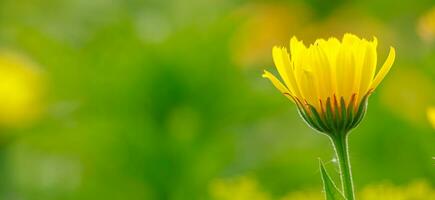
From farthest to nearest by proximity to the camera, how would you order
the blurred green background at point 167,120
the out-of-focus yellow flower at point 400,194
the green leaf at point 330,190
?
the blurred green background at point 167,120 → the out-of-focus yellow flower at point 400,194 → the green leaf at point 330,190

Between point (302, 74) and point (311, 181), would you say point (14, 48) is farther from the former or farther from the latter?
point (302, 74)

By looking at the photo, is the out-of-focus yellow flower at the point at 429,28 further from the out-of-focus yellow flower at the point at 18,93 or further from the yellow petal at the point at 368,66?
the out-of-focus yellow flower at the point at 18,93

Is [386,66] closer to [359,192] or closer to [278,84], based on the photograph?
[278,84]

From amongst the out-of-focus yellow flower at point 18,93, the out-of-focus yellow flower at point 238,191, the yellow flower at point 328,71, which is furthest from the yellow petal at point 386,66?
the out-of-focus yellow flower at point 18,93

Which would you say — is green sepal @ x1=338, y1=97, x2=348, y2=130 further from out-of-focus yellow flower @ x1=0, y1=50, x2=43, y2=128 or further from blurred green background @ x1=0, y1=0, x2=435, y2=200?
out-of-focus yellow flower @ x1=0, y1=50, x2=43, y2=128

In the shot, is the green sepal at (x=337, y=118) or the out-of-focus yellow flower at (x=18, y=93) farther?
the out-of-focus yellow flower at (x=18, y=93)

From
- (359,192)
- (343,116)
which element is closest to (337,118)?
(343,116)

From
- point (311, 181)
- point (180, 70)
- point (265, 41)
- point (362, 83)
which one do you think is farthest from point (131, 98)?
point (362, 83)
